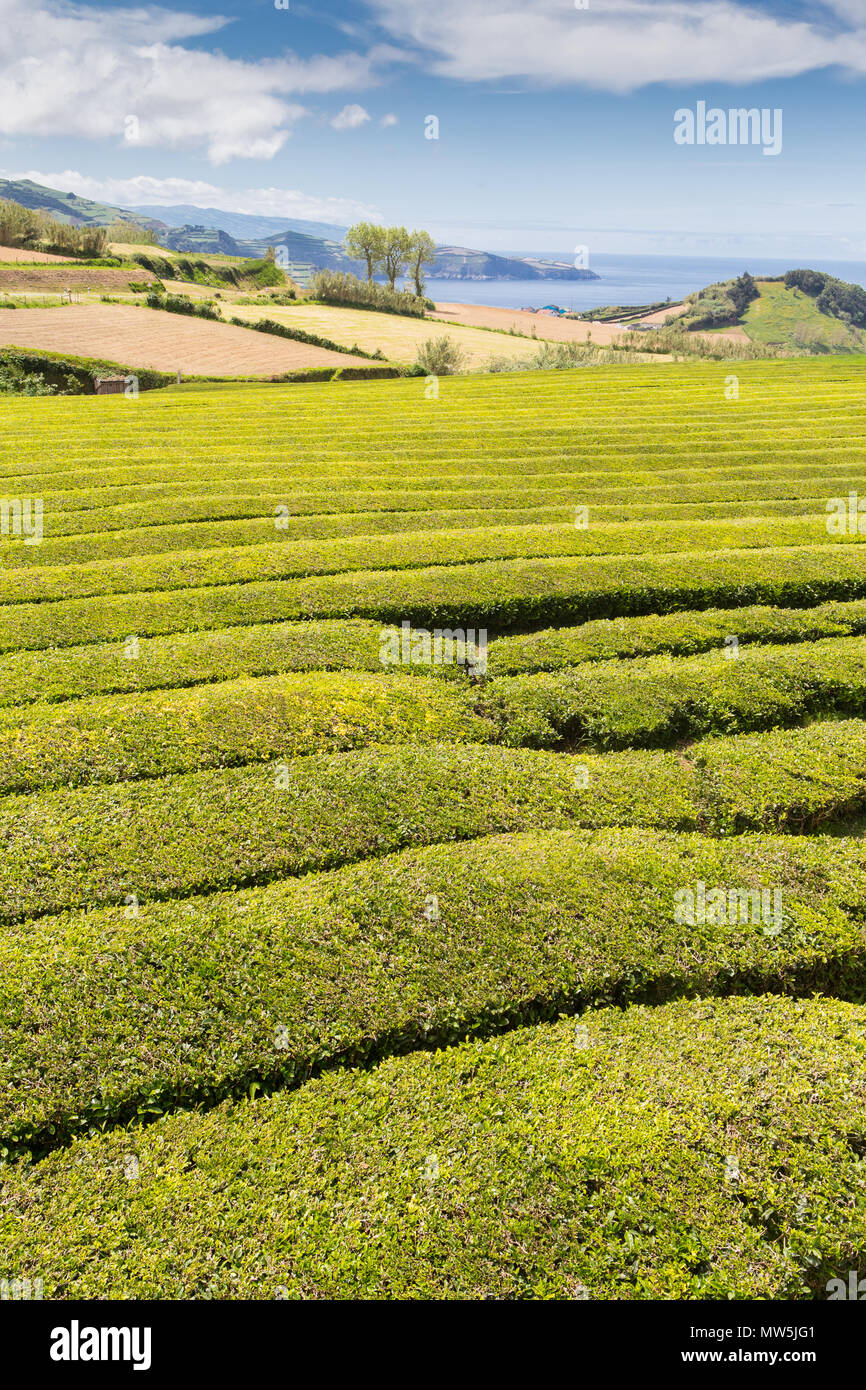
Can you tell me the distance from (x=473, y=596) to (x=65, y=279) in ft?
262

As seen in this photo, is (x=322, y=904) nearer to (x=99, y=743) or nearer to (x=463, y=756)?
(x=463, y=756)

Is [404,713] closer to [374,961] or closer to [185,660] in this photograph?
[185,660]

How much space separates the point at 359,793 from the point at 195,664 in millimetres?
5272

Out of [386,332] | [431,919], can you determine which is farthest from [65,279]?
A: [431,919]

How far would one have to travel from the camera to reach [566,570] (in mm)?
18484

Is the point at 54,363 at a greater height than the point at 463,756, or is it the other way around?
the point at 54,363

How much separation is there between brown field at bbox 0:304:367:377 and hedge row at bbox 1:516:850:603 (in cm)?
3830

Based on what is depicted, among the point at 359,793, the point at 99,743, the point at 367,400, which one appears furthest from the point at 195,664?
the point at 367,400

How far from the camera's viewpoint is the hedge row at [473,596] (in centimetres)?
1620

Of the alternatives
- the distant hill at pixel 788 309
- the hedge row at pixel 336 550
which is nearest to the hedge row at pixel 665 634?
the hedge row at pixel 336 550

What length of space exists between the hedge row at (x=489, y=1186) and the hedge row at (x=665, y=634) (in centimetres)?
848

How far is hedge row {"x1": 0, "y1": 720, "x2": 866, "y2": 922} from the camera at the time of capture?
9812 millimetres

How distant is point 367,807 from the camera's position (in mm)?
10945

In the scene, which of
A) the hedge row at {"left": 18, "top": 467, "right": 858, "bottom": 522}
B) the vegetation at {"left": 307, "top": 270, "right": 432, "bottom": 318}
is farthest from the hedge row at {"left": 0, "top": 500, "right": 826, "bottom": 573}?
the vegetation at {"left": 307, "top": 270, "right": 432, "bottom": 318}
